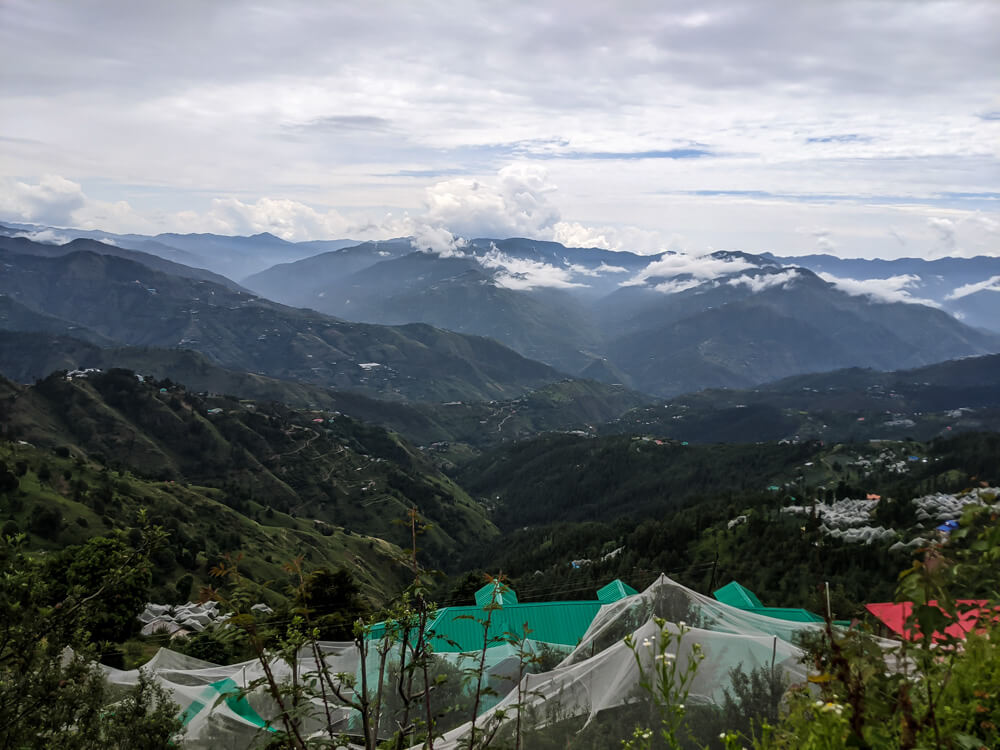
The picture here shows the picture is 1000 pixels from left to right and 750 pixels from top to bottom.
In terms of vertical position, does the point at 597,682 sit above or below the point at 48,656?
below

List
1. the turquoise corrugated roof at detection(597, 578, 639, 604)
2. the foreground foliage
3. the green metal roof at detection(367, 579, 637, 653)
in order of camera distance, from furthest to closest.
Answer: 1. the turquoise corrugated roof at detection(597, 578, 639, 604)
2. the green metal roof at detection(367, 579, 637, 653)
3. the foreground foliage

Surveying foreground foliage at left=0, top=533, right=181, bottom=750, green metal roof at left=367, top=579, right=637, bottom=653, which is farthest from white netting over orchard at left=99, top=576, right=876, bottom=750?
green metal roof at left=367, top=579, right=637, bottom=653

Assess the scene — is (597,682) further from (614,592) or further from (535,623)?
(614,592)

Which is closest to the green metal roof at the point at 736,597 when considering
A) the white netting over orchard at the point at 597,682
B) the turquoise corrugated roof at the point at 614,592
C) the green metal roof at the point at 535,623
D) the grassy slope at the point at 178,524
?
the turquoise corrugated roof at the point at 614,592

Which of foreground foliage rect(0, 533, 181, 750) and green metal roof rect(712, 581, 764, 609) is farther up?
foreground foliage rect(0, 533, 181, 750)

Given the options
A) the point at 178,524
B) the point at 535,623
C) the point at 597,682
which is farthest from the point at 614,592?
the point at 178,524

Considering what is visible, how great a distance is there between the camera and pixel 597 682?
399 inches

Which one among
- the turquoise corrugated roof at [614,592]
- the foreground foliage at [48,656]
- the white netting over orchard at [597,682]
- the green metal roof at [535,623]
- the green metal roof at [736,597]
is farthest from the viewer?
the green metal roof at [736,597]

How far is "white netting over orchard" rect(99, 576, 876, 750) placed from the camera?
8.78m

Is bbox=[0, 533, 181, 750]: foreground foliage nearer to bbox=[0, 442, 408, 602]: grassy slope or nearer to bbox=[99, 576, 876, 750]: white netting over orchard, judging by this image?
bbox=[99, 576, 876, 750]: white netting over orchard

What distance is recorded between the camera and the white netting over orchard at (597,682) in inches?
346

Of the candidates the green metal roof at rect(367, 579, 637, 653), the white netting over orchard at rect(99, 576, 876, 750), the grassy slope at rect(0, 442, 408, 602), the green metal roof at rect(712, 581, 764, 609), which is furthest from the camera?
the grassy slope at rect(0, 442, 408, 602)

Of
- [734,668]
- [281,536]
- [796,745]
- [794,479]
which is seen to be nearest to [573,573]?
[281,536]

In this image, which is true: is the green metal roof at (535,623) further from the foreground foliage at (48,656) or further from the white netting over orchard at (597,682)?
the foreground foliage at (48,656)
